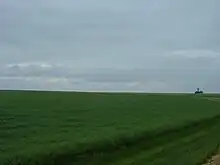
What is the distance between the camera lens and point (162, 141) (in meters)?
31.4

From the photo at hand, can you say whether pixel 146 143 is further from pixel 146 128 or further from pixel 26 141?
pixel 26 141

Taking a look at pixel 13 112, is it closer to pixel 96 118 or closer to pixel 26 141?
pixel 96 118

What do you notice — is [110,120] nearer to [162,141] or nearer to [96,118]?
[96,118]

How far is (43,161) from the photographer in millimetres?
20625

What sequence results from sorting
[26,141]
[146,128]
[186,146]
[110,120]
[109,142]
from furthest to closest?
[110,120] < [146,128] < [186,146] < [109,142] < [26,141]

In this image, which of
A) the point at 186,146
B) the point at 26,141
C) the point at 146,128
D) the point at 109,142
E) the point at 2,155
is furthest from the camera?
the point at 146,128

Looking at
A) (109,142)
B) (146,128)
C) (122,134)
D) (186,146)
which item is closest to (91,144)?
(109,142)

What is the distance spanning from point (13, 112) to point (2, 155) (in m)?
18.6

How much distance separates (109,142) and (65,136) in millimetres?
2496

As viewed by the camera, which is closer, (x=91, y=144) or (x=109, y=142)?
(x=91, y=144)

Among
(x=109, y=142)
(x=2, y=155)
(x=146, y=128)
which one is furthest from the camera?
(x=146, y=128)

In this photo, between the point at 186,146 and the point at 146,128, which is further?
the point at 146,128

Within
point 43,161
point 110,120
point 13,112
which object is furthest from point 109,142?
point 13,112

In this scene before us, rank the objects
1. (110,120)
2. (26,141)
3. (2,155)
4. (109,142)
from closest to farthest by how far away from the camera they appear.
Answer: (2,155)
(26,141)
(109,142)
(110,120)
